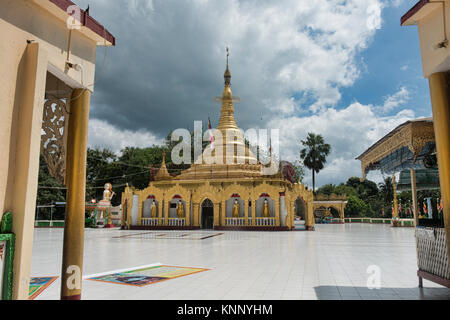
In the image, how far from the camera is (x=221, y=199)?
2384cm

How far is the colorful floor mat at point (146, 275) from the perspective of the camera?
6.43 m

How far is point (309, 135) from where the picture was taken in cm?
4450

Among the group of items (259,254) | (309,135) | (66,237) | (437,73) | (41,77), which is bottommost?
→ (259,254)

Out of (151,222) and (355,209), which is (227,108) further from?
(355,209)

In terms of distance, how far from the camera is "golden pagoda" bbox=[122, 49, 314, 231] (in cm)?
2278

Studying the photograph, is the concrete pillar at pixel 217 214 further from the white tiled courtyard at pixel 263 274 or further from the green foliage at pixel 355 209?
the green foliage at pixel 355 209

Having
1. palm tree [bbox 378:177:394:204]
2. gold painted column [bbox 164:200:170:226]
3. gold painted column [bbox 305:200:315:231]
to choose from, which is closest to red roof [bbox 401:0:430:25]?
gold painted column [bbox 305:200:315:231]

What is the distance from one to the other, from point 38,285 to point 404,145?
7.80 meters

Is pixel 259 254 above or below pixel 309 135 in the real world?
below

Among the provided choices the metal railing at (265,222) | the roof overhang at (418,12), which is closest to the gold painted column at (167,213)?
the metal railing at (265,222)

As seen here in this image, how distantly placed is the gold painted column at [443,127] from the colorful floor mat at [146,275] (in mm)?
5185
